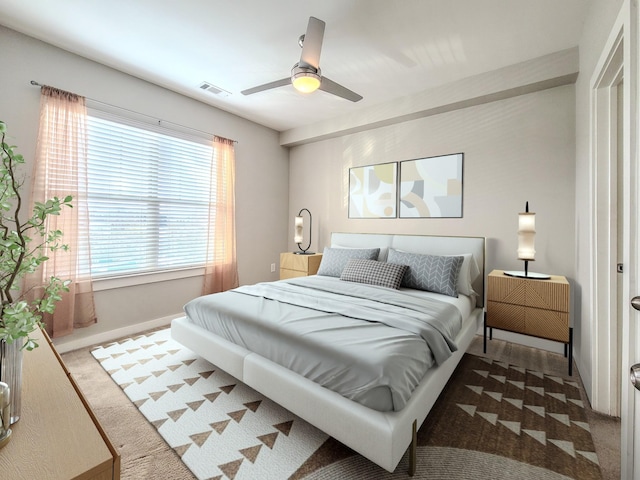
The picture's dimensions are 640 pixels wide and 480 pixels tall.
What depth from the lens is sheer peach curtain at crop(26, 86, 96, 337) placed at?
244 centimetres

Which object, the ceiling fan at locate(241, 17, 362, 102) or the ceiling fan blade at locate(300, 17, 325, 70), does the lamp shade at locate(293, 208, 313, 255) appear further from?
the ceiling fan blade at locate(300, 17, 325, 70)

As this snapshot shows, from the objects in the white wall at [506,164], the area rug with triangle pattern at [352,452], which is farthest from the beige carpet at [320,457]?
the white wall at [506,164]

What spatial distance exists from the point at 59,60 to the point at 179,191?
1.49 metres

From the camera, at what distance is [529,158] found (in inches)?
112

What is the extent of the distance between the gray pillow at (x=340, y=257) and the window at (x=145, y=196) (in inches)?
63.1

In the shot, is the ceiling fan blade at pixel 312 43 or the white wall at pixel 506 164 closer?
the ceiling fan blade at pixel 312 43

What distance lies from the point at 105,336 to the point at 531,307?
394 cm

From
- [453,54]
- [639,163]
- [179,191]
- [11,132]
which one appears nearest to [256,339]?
[639,163]

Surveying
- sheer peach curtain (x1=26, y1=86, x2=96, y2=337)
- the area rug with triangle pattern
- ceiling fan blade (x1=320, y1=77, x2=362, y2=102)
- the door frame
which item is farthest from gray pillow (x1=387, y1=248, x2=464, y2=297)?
sheer peach curtain (x1=26, y1=86, x2=96, y2=337)

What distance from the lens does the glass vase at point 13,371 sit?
893mm

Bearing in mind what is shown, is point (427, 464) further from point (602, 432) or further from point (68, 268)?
point (68, 268)

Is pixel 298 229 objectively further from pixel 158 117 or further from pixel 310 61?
pixel 310 61

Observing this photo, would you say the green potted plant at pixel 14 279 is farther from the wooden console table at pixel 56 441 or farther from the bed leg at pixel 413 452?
the bed leg at pixel 413 452

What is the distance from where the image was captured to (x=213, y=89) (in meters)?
3.25
